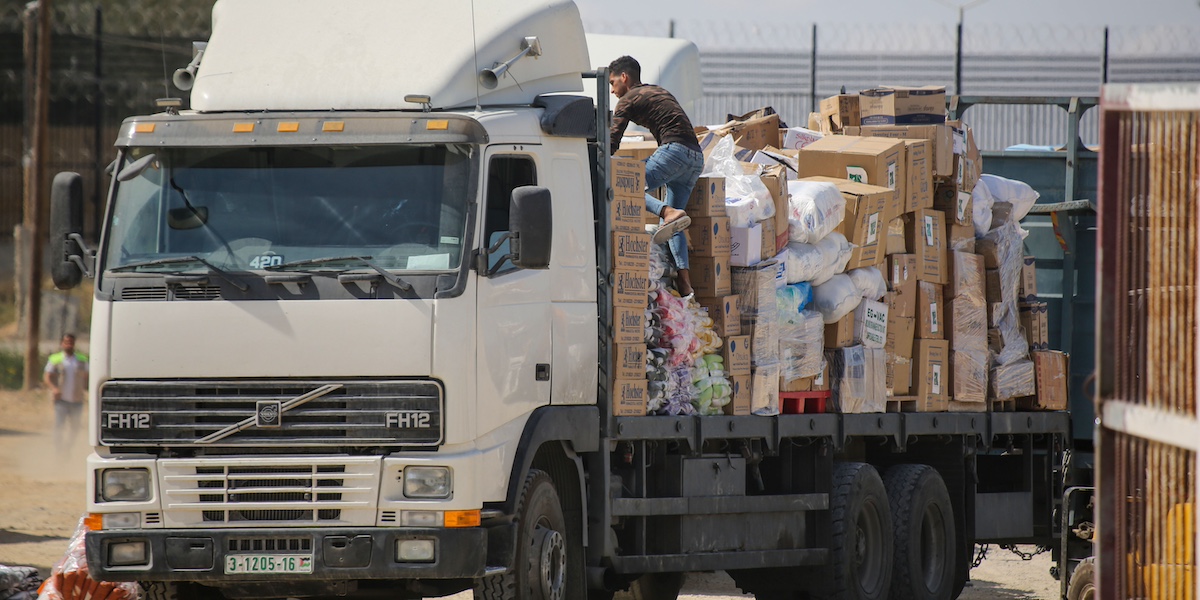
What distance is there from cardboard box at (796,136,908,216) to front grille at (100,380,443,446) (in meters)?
3.95

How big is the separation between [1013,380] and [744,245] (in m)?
3.05

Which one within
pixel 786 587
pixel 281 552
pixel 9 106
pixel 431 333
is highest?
pixel 9 106

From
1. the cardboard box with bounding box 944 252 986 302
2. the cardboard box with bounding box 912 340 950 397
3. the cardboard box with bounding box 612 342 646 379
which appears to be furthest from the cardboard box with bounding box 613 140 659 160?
the cardboard box with bounding box 944 252 986 302

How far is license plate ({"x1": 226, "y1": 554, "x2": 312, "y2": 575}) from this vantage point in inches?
297

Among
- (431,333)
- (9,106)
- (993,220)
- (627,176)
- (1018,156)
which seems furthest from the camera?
(9,106)

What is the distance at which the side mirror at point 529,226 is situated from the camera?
7637 mm

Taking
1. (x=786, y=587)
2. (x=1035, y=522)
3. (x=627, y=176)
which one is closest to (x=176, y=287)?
(x=627, y=176)

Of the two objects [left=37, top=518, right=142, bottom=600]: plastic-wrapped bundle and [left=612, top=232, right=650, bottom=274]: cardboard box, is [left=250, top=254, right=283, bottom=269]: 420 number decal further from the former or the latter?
[left=37, top=518, right=142, bottom=600]: plastic-wrapped bundle

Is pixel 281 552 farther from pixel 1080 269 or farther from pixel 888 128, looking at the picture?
pixel 1080 269

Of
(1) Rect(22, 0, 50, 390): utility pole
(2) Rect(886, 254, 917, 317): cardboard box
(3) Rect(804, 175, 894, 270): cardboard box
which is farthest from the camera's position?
(1) Rect(22, 0, 50, 390): utility pole

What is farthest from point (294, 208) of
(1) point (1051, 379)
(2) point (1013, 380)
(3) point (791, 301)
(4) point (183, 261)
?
(1) point (1051, 379)

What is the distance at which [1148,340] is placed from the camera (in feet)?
17.9

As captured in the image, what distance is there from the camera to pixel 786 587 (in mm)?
10719

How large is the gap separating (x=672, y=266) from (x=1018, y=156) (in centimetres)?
451
